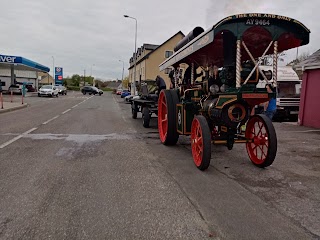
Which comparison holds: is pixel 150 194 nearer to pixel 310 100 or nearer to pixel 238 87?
pixel 238 87

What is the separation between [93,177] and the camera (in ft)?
16.1

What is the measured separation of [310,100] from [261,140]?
848cm

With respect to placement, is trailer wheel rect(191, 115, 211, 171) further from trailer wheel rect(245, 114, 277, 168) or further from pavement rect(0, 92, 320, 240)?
trailer wheel rect(245, 114, 277, 168)

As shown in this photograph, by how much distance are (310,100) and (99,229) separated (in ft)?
40.1

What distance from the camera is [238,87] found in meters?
5.38

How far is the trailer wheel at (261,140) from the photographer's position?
5.40 m

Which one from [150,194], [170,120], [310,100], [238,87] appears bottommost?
[150,194]

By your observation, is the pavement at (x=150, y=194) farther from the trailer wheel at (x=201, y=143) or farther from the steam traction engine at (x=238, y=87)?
the steam traction engine at (x=238, y=87)

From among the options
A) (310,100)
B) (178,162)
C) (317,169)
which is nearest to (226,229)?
(178,162)

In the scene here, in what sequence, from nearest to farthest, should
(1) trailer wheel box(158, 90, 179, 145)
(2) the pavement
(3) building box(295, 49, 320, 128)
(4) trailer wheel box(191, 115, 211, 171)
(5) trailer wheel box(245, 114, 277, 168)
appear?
(2) the pavement < (4) trailer wheel box(191, 115, 211, 171) < (5) trailer wheel box(245, 114, 277, 168) < (1) trailer wheel box(158, 90, 179, 145) < (3) building box(295, 49, 320, 128)

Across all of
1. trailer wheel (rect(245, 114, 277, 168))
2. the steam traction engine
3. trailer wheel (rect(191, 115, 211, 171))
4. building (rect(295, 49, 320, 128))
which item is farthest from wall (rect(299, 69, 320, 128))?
trailer wheel (rect(191, 115, 211, 171))

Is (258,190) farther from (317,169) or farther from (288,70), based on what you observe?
(288,70)

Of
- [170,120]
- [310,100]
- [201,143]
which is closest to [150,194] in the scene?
[201,143]

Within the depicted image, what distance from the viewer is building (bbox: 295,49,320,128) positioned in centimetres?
1247
